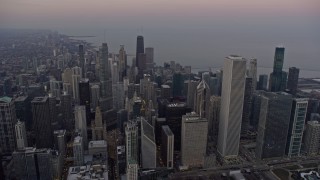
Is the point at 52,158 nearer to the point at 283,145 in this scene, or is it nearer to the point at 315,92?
the point at 283,145

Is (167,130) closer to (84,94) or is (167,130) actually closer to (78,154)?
(78,154)

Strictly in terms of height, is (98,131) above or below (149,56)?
below

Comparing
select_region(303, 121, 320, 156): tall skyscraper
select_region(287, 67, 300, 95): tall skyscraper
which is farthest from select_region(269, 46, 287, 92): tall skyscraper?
select_region(303, 121, 320, 156): tall skyscraper

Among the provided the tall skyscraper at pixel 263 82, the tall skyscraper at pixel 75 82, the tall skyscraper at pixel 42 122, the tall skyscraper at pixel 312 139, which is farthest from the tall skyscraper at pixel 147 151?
the tall skyscraper at pixel 263 82

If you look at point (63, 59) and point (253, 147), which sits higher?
point (63, 59)

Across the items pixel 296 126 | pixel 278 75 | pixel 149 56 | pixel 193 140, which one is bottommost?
pixel 193 140

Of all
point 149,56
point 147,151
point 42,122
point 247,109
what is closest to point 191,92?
point 247,109

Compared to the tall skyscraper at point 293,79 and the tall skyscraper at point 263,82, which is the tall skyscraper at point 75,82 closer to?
the tall skyscraper at point 263,82

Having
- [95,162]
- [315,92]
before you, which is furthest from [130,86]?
[315,92]
